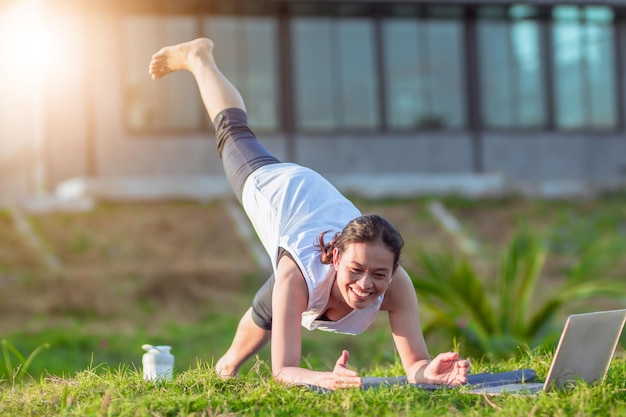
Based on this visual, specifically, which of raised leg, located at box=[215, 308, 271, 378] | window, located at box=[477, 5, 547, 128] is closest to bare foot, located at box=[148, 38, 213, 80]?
raised leg, located at box=[215, 308, 271, 378]

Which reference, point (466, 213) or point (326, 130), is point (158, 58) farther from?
point (326, 130)

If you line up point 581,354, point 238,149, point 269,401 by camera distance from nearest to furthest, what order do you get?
1. point 269,401
2. point 581,354
3. point 238,149

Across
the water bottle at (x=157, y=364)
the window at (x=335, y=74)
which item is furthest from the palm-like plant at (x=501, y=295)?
the window at (x=335, y=74)

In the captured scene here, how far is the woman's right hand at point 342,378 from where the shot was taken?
11.5 feet

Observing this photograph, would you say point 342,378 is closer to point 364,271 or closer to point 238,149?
point 364,271

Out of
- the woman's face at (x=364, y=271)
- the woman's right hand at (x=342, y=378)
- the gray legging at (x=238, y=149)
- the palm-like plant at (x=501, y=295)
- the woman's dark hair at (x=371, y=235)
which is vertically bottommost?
the palm-like plant at (x=501, y=295)

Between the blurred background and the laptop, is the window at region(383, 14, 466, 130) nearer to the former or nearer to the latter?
the blurred background

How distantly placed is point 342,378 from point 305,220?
37.6 inches

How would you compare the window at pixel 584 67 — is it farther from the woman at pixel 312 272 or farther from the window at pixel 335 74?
the woman at pixel 312 272

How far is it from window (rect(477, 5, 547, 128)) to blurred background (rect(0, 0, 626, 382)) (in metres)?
0.05

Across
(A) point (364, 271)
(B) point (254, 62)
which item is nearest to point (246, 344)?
(A) point (364, 271)

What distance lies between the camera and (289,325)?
3.85 m

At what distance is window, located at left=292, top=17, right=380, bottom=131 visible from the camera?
19.6 meters

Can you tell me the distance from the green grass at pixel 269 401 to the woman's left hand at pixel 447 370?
2.3 inches
